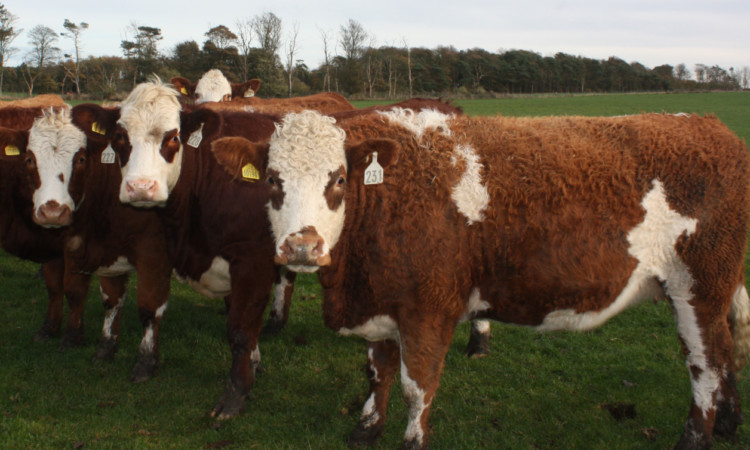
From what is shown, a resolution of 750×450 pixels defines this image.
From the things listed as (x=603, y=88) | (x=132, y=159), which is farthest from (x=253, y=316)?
(x=603, y=88)

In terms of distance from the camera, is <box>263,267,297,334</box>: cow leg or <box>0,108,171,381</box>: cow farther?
<box>263,267,297,334</box>: cow leg

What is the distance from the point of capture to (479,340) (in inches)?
231

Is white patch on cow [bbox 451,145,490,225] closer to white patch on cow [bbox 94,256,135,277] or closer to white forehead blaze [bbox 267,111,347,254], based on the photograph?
white forehead blaze [bbox 267,111,347,254]

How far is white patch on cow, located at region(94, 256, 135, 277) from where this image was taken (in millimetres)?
5514

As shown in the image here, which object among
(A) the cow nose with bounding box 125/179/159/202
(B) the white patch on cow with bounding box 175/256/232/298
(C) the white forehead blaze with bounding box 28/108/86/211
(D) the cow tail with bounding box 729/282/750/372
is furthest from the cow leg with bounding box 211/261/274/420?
(D) the cow tail with bounding box 729/282/750/372

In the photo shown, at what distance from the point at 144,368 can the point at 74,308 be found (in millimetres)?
1315

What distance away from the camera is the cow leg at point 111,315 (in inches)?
228

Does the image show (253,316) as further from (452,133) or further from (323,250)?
(452,133)

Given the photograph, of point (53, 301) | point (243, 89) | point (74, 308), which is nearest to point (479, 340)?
point (74, 308)

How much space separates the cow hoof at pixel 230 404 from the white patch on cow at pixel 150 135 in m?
1.66

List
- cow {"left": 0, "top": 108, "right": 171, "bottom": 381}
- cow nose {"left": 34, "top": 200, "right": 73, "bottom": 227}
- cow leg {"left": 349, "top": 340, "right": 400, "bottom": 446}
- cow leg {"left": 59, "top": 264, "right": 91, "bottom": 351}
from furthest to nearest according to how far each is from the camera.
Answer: cow leg {"left": 59, "top": 264, "right": 91, "bottom": 351}
cow {"left": 0, "top": 108, "right": 171, "bottom": 381}
cow nose {"left": 34, "top": 200, "right": 73, "bottom": 227}
cow leg {"left": 349, "top": 340, "right": 400, "bottom": 446}

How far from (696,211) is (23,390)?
18.4 ft

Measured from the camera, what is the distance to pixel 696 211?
383 cm

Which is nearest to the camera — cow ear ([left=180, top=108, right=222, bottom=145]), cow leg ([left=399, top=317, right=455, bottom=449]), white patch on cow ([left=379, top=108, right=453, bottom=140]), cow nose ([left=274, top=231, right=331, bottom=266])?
cow nose ([left=274, top=231, right=331, bottom=266])
